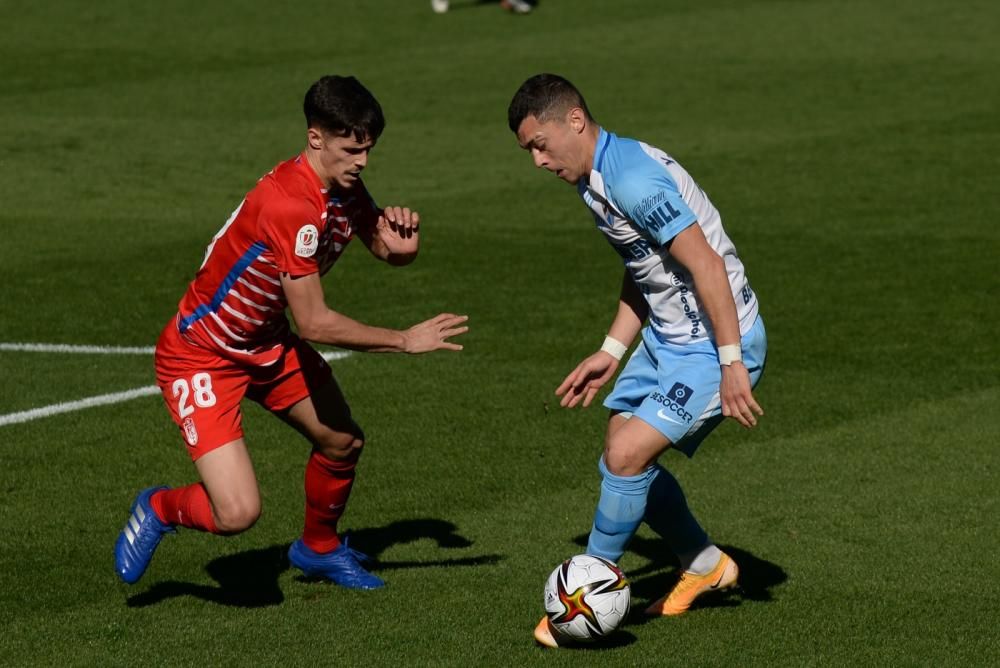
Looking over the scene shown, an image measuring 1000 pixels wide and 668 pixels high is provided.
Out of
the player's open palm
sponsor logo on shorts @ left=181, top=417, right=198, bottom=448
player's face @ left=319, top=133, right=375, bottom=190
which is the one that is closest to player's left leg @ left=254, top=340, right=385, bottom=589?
sponsor logo on shorts @ left=181, top=417, right=198, bottom=448

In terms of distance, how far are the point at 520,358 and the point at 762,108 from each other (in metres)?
12.2

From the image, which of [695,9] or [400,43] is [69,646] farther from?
[695,9]

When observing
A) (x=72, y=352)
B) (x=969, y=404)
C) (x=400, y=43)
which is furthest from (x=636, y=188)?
(x=400, y=43)

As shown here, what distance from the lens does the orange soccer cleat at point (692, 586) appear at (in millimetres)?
7562

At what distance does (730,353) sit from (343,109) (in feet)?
6.19

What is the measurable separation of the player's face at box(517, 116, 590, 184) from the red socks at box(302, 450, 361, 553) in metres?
1.82

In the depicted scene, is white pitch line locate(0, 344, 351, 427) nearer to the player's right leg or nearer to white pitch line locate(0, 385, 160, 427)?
white pitch line locate(0, 385, 160, 427)

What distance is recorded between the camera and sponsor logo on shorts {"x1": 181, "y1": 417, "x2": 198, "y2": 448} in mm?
7559

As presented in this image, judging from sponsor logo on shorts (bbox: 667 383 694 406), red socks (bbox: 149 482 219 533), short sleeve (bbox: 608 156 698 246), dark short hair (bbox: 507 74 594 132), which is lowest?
red socks (bbox: 149 482 219 533)

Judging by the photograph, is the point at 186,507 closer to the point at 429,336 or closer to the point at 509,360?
the point at 429,336

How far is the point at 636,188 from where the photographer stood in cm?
688

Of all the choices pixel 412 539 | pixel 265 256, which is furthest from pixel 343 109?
pixel 412 539

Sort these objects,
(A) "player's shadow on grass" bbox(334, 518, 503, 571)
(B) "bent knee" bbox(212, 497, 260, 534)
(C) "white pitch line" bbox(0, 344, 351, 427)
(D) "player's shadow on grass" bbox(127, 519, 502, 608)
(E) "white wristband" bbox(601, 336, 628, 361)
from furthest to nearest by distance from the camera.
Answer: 1. (C) "white pitch line" bbox(0, 344, 351, 427)
2. (A) "player's shadow on grass" bbox(334, 518, 503, 571)
3. (D) "player's shadow on grass" bbox(127, 519, 502, 608)
4. (E) "white wristband" bbox(601, 336, 628, 361)
5. (B) "bent knee" bbox(212, 497, 260, 534)

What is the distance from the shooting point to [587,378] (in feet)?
25.0
